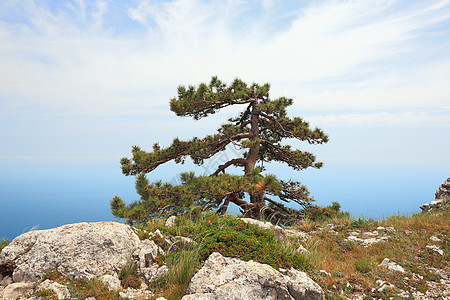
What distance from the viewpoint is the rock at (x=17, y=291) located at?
16.0ft

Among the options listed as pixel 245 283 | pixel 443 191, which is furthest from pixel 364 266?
pixel 443 191

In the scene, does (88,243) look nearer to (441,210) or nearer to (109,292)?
(109,292)

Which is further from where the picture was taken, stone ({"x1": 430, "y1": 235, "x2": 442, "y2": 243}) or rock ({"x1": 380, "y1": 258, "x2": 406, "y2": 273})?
stone ({"x1": 430, "y1": 235, "x2": 442, "y2": 243})

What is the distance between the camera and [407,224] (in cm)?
1078

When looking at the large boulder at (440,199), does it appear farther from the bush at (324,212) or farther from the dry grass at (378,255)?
the bush at (324,212)

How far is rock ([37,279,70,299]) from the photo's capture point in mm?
4789

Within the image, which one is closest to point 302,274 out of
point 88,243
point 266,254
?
point 266,254

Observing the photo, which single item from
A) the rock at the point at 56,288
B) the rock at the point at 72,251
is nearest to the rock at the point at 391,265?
the rock at the point at 72,251

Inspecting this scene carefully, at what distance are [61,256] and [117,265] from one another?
103 centimetres

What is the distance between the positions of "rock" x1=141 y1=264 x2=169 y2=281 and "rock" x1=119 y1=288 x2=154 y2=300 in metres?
0.31

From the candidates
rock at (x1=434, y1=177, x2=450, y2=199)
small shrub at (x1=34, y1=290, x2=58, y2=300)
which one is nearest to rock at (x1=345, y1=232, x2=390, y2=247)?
rock at (x1=434, y1=177, x2=450, y2=199)

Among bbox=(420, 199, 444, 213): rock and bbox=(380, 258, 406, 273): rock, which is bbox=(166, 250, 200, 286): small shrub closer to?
bbox=(380, 258, 406, 273): rock

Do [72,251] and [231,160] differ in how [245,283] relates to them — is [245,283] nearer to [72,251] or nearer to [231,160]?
[72,251]

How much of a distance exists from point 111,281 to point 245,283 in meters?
2.41
